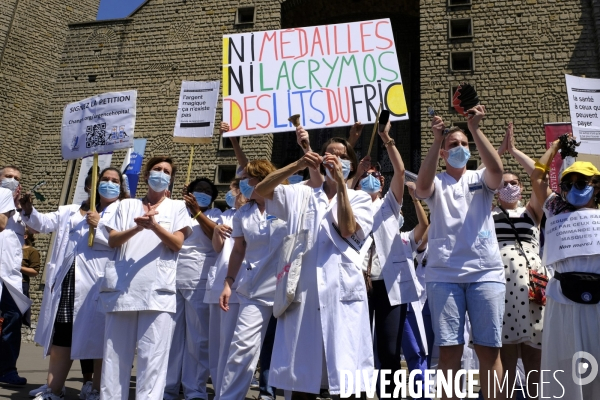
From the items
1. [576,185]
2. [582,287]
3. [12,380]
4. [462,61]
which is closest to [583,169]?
[576,185]

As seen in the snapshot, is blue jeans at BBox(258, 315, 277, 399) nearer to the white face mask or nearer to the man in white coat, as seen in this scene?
the man in white coat

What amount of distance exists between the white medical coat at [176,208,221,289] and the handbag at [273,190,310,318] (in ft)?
6.40

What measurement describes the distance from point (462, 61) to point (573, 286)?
1111 cm

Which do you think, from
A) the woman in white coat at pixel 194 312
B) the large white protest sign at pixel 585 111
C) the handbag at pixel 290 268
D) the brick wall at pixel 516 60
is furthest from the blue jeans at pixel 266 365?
the brick wall at pixel 516 60

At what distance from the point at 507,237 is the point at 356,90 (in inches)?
89.5

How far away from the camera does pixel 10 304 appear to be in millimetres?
5406

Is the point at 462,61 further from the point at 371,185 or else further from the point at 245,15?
the point at 371,185

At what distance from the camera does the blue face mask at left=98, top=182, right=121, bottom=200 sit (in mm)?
4477

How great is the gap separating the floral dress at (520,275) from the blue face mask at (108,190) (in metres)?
2.99

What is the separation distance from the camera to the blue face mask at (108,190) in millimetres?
4477

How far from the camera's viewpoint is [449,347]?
321 cm

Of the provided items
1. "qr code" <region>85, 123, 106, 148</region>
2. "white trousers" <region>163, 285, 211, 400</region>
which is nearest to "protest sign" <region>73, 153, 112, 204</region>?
"qr code" <region>85, 123, 106, 148</region>

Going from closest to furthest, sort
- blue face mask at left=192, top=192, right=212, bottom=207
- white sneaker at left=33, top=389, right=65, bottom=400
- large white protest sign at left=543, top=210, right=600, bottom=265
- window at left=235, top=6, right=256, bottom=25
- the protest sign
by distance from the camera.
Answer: large white protest sign at left=543, top=210, right=600, bottom=265 → white sneaker at left=33, top=389, right=65, bottom=400 → blue face mask at left=192, top=192, right=212, bottom=207 → the protest sign → window at left=235, top=6, right=256, bottom=25

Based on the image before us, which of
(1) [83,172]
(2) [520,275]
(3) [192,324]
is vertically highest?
(1) [83,172]
